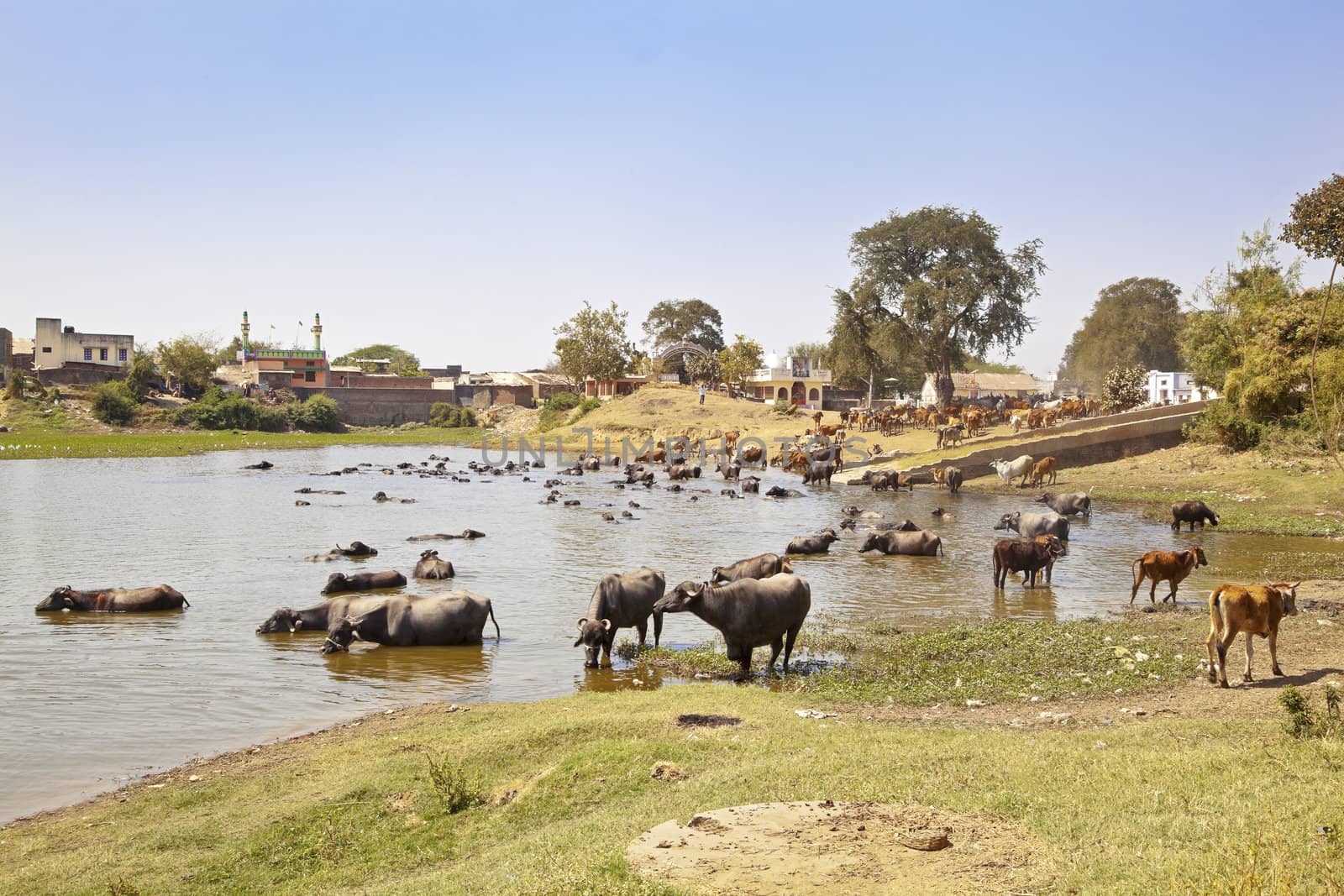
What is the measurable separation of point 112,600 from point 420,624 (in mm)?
6750

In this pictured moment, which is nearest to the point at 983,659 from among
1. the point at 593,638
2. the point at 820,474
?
the point at 593,638

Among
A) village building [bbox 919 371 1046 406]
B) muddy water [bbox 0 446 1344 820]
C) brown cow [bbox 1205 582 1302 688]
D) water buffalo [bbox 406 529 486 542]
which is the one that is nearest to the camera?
brown cow [bbox 1205 582 1302 688]

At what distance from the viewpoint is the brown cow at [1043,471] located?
39.2 metres

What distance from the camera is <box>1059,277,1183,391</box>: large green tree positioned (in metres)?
93.9

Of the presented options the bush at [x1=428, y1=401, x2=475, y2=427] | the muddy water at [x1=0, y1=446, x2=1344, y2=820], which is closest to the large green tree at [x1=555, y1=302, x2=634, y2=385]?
the bush at [x1=428, y1=401, x2=475, y2=427]

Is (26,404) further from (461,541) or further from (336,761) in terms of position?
(336,761)

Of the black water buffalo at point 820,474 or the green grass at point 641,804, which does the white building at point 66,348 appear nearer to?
the black water buffalo at point 820,474

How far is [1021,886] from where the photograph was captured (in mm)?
5754

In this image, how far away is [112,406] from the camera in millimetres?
80250

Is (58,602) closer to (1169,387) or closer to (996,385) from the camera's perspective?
(1169,387)

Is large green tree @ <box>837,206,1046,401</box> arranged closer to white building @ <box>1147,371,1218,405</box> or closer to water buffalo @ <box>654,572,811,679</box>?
white building @ <box>1147,371,1218,405</box>

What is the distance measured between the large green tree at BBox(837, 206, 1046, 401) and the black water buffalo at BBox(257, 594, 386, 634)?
54638mm

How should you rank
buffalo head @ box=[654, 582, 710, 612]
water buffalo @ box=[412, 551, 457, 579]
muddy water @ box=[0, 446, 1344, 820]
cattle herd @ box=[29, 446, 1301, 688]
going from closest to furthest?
1. cattle herd @ box=[29, 446, 1301, 688]
2. muddy water @ box=[0, 446, 1344, 820]
3. buffalo head @ box=[654, 582, 710, 612]
4. water buffalo @ box=[412, 551, 457, 579]

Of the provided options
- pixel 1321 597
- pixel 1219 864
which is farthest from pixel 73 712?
pixel 1321 597
